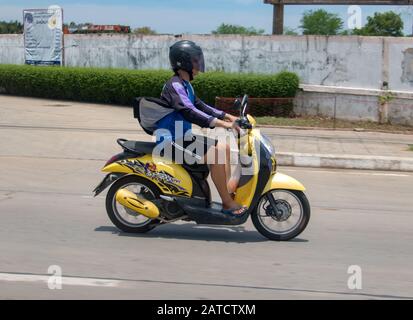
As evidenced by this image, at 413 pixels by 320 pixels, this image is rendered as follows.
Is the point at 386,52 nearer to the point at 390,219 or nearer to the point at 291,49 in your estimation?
the point at 291,49

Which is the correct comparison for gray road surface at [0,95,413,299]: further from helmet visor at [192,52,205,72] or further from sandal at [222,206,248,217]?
helmet visor at [192,52,205,72]

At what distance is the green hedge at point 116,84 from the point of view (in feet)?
61.7

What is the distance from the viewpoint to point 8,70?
2416cm

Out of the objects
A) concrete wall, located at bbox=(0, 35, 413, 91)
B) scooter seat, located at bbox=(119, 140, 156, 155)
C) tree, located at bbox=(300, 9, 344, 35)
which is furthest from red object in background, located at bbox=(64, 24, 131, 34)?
scooter seat, located at bbox=(119, 140, 156, 155)

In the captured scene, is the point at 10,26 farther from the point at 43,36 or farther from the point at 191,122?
the point at 191,122

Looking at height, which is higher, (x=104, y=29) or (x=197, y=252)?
(x=104, y=29)

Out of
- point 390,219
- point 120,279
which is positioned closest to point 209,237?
point 120,279

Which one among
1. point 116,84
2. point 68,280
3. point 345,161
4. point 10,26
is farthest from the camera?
point 10,26

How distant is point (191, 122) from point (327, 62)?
12781 millimetres

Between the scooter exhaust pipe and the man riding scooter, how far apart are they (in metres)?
0.58

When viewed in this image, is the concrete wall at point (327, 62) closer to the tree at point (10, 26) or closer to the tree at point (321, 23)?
the tree at point (321, 23)

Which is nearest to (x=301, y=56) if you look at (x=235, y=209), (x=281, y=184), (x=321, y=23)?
(x=321, y=23)

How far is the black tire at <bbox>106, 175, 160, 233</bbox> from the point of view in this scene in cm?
693

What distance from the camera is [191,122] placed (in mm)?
6699
